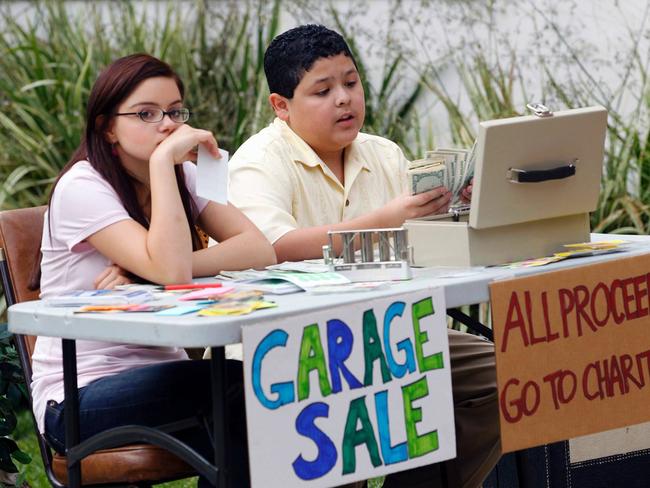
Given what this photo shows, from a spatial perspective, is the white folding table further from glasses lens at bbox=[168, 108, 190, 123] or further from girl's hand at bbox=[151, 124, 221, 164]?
glasses lens at bbox=[168, 108, 190, 123]

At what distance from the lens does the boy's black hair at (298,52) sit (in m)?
3.50

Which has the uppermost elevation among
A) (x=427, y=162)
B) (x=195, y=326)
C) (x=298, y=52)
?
(x=298, y=52)

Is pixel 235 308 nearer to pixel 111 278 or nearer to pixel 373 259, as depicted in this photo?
pixel 373 259

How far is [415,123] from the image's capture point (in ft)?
19.3

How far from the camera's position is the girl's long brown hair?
3010 mm

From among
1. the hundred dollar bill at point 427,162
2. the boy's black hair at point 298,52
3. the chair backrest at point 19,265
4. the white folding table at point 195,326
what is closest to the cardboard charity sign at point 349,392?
the white folding table at point 195,326

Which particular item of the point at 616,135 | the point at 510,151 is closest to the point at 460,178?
the point at 510,151

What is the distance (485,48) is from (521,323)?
3.43m

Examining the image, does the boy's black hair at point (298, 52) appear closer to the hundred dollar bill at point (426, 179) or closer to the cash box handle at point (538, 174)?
the hundred dollar bill at point (426, 179)

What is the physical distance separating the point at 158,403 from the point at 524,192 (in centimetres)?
95

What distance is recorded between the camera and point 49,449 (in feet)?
9.72

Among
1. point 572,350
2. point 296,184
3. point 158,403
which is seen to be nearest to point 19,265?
point 158,403

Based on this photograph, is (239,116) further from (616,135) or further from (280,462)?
(280,462)

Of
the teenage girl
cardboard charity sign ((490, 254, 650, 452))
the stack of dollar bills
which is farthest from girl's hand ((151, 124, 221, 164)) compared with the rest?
cardboard charity sign ((490, 254, 650, 452))
